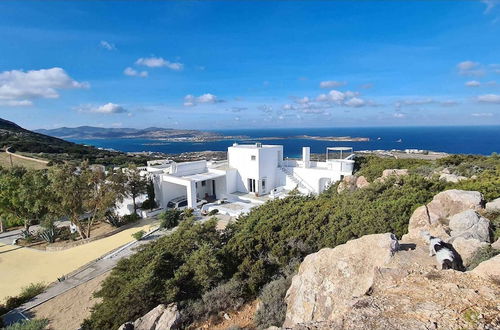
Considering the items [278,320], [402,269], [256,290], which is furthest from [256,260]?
[402,269]

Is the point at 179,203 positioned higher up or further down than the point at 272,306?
further down

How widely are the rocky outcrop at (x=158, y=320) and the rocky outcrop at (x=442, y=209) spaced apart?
7.52m

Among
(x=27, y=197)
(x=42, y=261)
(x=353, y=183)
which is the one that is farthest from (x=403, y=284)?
(x=27, y=197)

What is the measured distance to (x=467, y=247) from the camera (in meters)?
6.68

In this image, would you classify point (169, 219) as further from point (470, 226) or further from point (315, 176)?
point (470, 226)

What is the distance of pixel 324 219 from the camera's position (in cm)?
1131

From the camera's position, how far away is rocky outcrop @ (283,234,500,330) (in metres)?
3.66

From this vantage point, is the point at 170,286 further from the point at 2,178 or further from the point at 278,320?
the point at 2,178

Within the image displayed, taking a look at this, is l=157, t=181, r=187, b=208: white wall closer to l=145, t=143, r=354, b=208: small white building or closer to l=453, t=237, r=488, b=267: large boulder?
l=145, t=143, r=354, b=208: small white building

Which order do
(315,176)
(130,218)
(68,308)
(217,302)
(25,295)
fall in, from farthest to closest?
(315,176), (130,218), (25,295), (68,308), (217,302)

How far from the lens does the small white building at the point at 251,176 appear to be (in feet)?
76.3

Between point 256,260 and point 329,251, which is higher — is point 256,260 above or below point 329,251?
below

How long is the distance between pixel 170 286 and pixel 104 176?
14.5 metres

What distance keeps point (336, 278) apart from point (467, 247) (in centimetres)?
353
